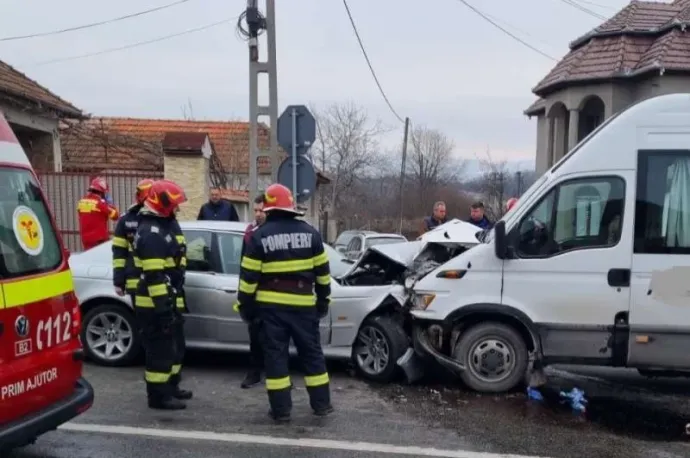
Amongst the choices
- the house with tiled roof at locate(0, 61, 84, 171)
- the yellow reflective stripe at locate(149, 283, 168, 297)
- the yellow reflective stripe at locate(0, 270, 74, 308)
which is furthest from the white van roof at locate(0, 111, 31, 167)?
the house with tiled roof at locate(0, 61, 84, 171)

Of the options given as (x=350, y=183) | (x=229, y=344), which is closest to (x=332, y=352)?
(x=229, y=344)

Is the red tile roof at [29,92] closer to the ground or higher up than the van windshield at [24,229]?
higher up

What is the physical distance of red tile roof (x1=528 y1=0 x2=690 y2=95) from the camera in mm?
14273

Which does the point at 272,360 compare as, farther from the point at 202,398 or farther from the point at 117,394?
the point at 117,394

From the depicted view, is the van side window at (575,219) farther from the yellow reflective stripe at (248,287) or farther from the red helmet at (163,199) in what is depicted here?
the red helmet at (163,199)

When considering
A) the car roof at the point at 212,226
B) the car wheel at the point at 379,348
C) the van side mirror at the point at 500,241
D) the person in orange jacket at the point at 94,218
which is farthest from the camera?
the person in orange jacket at the point at 94,218

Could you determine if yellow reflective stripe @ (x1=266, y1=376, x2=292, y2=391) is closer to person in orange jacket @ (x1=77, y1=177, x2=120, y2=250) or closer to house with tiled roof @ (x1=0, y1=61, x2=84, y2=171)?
person in orange jacket @ (x1=77, y1=177, x2=120, y2=250)

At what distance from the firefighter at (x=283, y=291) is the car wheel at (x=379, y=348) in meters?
1.19

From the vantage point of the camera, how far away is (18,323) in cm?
368

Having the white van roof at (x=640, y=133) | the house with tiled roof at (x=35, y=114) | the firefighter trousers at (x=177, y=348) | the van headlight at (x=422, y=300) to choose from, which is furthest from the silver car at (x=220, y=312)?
the house with tiled roof at (x=35, y=114)

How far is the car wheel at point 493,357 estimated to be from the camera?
603cm

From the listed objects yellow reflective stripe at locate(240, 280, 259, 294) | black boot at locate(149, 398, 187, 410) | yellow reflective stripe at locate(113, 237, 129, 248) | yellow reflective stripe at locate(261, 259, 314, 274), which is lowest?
black boot at locate(149, 398, 187, 410)

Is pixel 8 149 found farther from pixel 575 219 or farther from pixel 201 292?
pixel 575 219

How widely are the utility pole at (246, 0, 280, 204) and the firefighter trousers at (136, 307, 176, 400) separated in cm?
497
